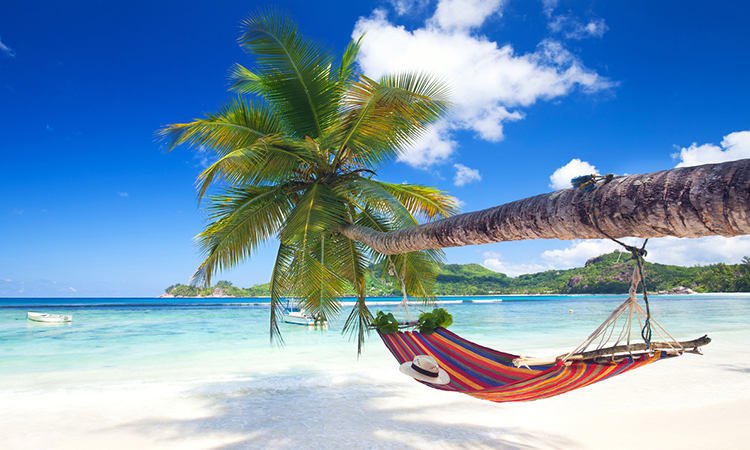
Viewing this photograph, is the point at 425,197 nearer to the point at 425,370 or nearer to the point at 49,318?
the point at 425,370

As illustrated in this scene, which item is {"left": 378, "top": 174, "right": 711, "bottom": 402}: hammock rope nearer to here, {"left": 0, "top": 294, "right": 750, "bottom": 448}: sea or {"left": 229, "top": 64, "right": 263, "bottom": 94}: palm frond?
{"left": 0, "top": 294, "right": 750, "bottom": 448}: sea

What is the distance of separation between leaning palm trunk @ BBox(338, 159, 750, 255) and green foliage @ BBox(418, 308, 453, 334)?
1.27 m

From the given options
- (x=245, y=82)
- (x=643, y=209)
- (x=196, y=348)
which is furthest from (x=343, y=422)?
(x=196, y=348)

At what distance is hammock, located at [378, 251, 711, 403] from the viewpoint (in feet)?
5.22

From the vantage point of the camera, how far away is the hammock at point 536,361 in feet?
5.22

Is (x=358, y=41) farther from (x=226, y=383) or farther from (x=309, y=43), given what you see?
(x=226, y=383)

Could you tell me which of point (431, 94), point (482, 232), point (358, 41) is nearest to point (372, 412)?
point (482, 232)

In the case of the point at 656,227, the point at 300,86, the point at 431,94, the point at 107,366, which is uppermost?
the point at 300,86

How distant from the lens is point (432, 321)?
294 cm

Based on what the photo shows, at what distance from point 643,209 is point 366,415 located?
3.43 metres

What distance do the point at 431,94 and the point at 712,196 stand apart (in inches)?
102

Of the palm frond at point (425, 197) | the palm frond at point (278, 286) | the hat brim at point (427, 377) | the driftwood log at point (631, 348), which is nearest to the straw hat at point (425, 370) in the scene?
the hat brim at point (427, 377)

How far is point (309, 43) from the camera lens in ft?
11.4

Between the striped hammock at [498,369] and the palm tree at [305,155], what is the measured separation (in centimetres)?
71
